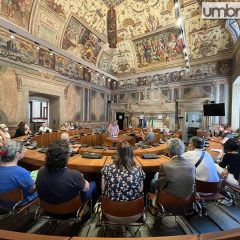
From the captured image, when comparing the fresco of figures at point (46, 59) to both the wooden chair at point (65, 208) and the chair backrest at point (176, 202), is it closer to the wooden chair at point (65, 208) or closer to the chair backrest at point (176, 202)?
the wooden chair at point (65, 208)

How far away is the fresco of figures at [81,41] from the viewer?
1214 cm

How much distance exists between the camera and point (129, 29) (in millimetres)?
14516

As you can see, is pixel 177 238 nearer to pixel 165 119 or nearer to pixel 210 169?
pixel 210 169

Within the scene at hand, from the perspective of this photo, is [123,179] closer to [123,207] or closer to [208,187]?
[123,207]

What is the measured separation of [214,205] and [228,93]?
460 inches

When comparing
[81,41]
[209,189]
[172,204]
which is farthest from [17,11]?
[209,189]

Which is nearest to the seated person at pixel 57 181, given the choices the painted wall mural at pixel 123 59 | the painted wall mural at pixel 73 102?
the painted wall mural at pixel 73 102

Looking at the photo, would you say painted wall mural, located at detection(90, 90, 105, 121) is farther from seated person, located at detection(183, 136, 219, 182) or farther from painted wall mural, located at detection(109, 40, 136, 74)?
seated person, located at detection(183, 136, 219, 182)

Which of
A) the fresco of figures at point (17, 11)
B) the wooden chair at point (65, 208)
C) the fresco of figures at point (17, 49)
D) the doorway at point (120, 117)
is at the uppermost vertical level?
Result: the fresco of figures at point (17, 11)

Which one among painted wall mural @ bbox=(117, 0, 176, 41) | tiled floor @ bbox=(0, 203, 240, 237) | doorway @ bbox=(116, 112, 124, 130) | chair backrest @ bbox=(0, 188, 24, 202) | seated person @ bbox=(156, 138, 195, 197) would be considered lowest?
tiled floor @ bbox=(0, 203, 240, 237)

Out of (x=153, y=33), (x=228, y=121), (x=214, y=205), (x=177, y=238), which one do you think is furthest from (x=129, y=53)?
(x=177, y=238)

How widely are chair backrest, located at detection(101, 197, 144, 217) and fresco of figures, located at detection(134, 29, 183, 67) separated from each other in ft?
44.8

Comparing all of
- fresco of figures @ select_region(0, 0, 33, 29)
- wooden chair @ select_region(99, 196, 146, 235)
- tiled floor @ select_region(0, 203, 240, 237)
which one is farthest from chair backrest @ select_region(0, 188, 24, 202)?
fresco of figures @ select_region(0, 0, 33, 29)

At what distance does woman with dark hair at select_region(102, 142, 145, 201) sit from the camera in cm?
232
